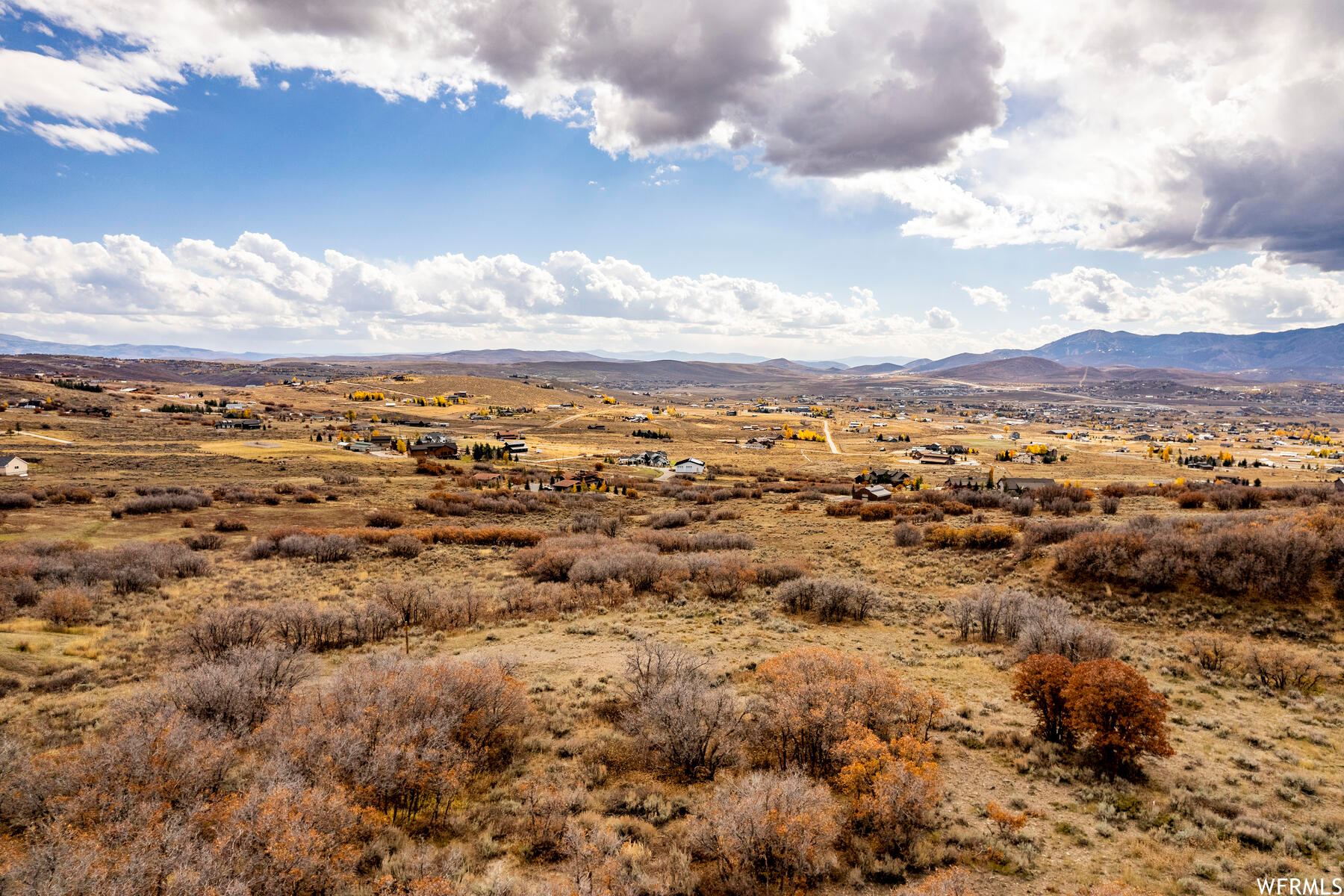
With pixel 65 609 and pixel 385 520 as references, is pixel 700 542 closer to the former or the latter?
pixel 385 520

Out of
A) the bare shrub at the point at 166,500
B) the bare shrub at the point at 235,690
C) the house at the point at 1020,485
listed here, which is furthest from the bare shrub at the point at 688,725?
the house at the point at 1020,485

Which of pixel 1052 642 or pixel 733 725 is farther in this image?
pixel 1052 642

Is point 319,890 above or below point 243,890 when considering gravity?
below

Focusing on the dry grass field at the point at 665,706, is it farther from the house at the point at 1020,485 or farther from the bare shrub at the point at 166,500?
the house at the point at 1020,485

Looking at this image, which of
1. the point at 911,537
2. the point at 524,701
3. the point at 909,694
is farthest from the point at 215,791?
the point at 911,537

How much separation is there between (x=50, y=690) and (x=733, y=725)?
51.5ft

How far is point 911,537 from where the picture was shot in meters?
31.0

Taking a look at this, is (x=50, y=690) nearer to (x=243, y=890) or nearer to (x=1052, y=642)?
(x=243, y=890)

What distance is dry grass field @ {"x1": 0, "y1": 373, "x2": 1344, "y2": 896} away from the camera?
792 centimetres

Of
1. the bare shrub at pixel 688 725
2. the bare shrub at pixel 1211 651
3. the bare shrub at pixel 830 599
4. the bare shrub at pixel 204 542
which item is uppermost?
the bare shrub at pixel 688 725

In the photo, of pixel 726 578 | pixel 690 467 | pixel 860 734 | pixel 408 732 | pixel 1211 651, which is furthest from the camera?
pixel 690 467

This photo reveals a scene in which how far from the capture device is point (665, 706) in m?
11.1

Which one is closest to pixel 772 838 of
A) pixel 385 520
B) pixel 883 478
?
pixel 385 520

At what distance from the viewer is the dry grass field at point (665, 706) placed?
7922 millimetres
